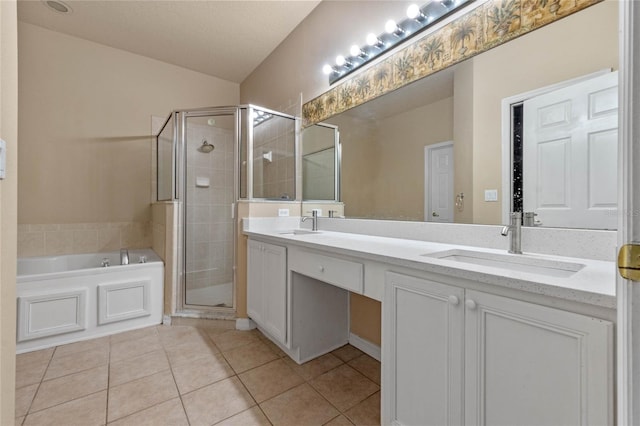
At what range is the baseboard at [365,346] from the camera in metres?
1.92

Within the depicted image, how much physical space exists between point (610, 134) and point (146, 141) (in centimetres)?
378

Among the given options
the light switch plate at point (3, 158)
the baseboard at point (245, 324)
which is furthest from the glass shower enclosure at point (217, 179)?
the light switch plate at point (3, 158)

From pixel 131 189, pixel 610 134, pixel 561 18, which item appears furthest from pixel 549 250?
pixel 131 189

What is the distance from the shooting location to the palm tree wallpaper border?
1.20 metres

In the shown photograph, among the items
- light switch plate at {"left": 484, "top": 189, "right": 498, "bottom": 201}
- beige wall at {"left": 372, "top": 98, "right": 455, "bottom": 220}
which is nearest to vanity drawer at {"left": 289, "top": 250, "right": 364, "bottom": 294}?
beige wall at {"left": 372, "top": 98, "right": 455, "bottom": 220}

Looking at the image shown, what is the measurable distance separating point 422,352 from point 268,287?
4.07 feet

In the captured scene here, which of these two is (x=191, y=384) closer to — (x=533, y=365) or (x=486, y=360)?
(x=486, y=360)

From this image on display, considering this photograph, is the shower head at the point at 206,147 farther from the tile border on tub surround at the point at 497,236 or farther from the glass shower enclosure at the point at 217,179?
the tile border on tub surround at the point at 497,236

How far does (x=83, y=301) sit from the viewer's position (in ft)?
7.20

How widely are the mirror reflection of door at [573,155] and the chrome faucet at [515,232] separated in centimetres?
10

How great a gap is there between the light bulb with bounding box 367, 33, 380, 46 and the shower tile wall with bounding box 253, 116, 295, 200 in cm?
101

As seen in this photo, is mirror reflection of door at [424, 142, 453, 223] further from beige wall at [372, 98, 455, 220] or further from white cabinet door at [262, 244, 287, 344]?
white cabinet door at [262, 244, 287, 344]

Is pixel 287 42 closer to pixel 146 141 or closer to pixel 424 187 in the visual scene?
pixel 146 141

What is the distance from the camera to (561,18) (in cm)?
114
